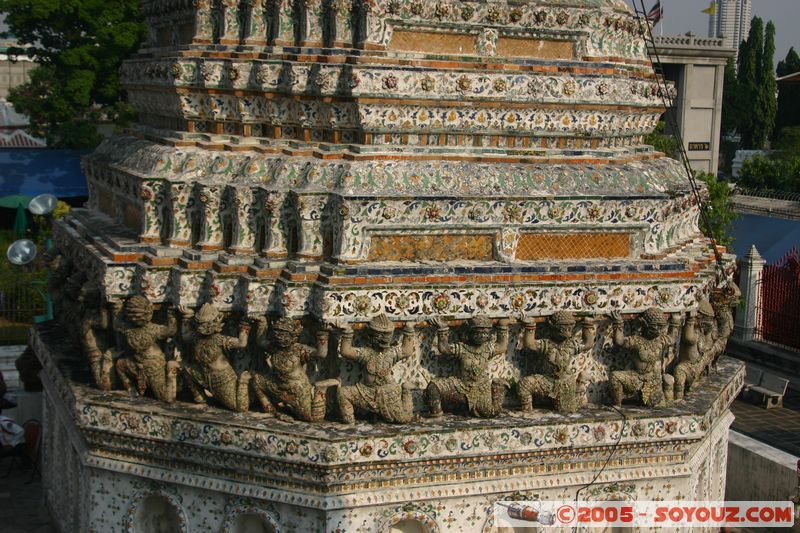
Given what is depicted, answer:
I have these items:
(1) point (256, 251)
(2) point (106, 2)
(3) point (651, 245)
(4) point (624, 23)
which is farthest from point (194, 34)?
(2) point (106, 2)

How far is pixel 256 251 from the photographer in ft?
32.6

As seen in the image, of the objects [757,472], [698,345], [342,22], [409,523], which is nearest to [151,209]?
[342,22]

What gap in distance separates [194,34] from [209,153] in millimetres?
1569

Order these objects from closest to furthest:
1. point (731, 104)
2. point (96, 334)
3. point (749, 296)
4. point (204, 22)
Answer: point (96, 334), point (204, 22), point (749, 296), point (731, 104)

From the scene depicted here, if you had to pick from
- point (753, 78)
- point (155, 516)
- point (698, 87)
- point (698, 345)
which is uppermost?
point (753, 78)

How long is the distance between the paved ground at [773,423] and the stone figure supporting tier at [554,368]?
575 cm

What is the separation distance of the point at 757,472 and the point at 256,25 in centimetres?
798

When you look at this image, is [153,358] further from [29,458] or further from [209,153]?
[29,458]

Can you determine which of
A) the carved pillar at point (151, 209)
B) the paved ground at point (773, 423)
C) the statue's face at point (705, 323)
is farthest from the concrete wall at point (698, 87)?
the carved pillar at point (151, 209)

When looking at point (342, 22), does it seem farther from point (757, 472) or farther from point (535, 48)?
A: point (757, 472)

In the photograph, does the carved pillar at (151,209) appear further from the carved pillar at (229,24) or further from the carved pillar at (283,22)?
the carved pillar at (283,22)

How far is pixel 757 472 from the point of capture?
12.7 m

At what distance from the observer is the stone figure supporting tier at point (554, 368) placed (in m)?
9.55

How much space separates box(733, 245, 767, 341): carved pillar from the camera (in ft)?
61.3
